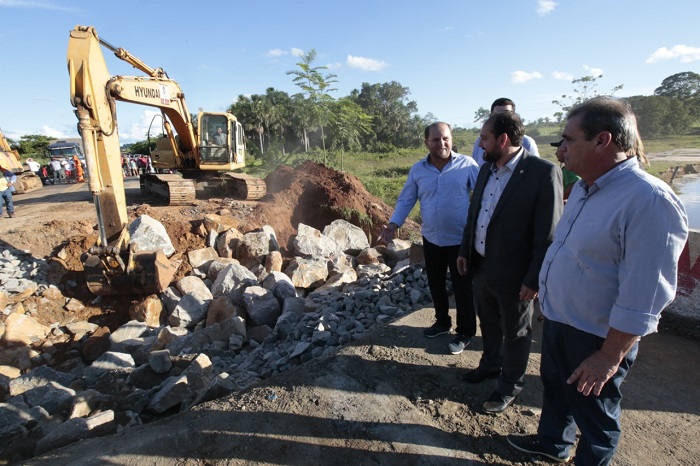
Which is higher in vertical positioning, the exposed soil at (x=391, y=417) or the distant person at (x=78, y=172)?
the distant person at (x=78, y=172)

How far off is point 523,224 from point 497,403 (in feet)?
3.98

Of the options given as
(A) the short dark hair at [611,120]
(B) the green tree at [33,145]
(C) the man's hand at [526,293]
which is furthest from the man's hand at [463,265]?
(B) the green tree at [33,145]

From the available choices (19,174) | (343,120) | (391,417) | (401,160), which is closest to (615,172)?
(391,417)

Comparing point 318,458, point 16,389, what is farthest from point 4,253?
point 318,458

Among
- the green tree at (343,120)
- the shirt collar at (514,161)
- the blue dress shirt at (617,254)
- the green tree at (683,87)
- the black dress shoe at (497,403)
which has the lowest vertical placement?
the black dress shoe at (497,403)

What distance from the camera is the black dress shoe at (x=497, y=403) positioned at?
254cm

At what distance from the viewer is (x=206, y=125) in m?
10.2

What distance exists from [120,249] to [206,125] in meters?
5.31

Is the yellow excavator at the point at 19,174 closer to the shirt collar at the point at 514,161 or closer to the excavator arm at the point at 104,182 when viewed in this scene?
the excavator arm at the point at 104,182

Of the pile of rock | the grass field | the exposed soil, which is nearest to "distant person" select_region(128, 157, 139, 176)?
the grass field

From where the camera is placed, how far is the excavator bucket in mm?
6027

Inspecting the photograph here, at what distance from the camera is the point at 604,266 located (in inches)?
65.2

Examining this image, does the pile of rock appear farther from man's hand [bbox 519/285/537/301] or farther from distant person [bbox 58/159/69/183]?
distant person [bbox 58/159/69/183]

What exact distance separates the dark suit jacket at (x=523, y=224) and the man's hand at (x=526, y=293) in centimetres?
3
